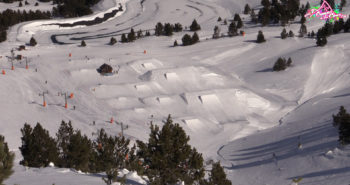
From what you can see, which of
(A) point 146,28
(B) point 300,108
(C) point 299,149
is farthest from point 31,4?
(C) point 299,149

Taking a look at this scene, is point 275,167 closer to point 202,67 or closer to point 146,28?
point 202,67

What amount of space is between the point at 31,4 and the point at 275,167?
7823 centimetres

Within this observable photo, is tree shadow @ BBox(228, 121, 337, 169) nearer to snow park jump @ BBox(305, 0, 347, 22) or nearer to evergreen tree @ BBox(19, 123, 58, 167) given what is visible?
evergreen tree @ BBox(19, 123, 58, 167)

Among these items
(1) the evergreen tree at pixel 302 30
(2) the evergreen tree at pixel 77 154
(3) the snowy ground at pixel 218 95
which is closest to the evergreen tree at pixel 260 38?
(3) the snowy ground at pixel 218 95

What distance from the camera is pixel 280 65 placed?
43375mm

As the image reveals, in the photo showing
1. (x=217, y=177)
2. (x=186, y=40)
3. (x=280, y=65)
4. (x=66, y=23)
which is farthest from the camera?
(x=66, y=23)

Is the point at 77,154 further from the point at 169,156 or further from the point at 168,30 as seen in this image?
the point at 168,30

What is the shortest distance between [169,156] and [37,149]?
845 centimetres

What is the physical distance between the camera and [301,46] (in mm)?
48312

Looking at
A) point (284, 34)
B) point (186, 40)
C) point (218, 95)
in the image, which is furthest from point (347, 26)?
point (218, 95)

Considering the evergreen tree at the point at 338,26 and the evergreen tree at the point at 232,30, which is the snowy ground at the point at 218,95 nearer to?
the evergreen tree at the point at 338,26

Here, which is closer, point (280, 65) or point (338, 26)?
point (280, 65)

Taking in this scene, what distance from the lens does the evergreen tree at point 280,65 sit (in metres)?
43.2

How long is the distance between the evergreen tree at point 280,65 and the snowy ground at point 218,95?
703 millimetres
